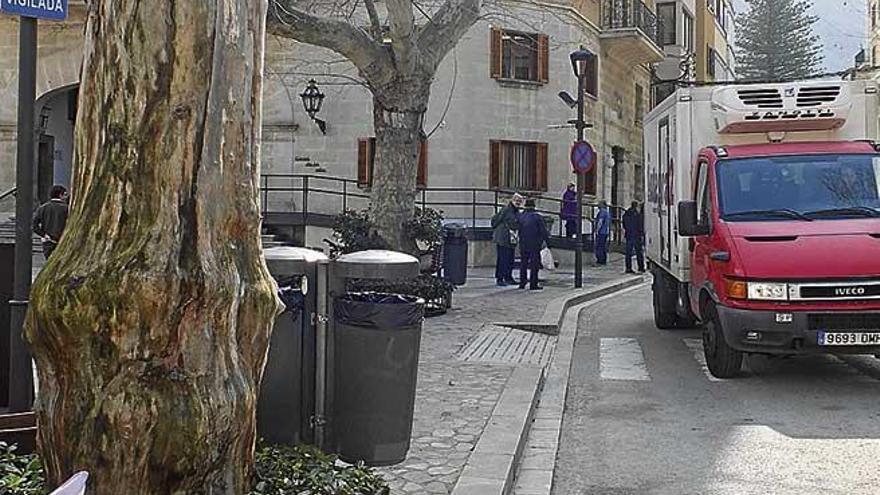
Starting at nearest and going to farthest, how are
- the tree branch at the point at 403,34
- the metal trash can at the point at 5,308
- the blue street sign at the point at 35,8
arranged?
1. the blue street sign at the point at 35,8
2. the metal trash can at the point at 5,308
3. the tree branch at the point at 403,34

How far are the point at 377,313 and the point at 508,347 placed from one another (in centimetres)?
623

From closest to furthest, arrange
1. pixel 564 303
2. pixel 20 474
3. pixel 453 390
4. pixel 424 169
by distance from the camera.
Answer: pixel 20 474, pixel 453 390, pixel 564 303, pixel 424 169

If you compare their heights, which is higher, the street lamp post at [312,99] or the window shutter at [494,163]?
the street lamp post at [312,99]

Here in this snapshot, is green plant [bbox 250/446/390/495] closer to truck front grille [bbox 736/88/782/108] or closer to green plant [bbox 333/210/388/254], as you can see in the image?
truck front grille [bbox 736/88/782/108]

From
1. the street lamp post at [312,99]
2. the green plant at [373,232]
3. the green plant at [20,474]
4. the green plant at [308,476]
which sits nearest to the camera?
the green plant at [20,474]

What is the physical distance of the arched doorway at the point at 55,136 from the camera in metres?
28.1

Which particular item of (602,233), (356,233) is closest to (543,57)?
(602,233)

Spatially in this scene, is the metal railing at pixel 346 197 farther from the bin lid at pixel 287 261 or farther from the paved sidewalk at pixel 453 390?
the bin lid at pixel 287 261

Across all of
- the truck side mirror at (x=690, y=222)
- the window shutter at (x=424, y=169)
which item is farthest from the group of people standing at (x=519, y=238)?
the truck side mirror at (x=690, y=222)

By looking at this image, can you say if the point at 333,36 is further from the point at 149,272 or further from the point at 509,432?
the point at 149,272

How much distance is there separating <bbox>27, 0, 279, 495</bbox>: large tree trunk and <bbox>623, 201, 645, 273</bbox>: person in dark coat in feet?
68.8

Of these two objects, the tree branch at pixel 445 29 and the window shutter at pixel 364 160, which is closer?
the tree branch at pixel 445 29

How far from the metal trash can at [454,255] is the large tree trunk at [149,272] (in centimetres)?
1328

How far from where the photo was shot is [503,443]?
6695 mm
